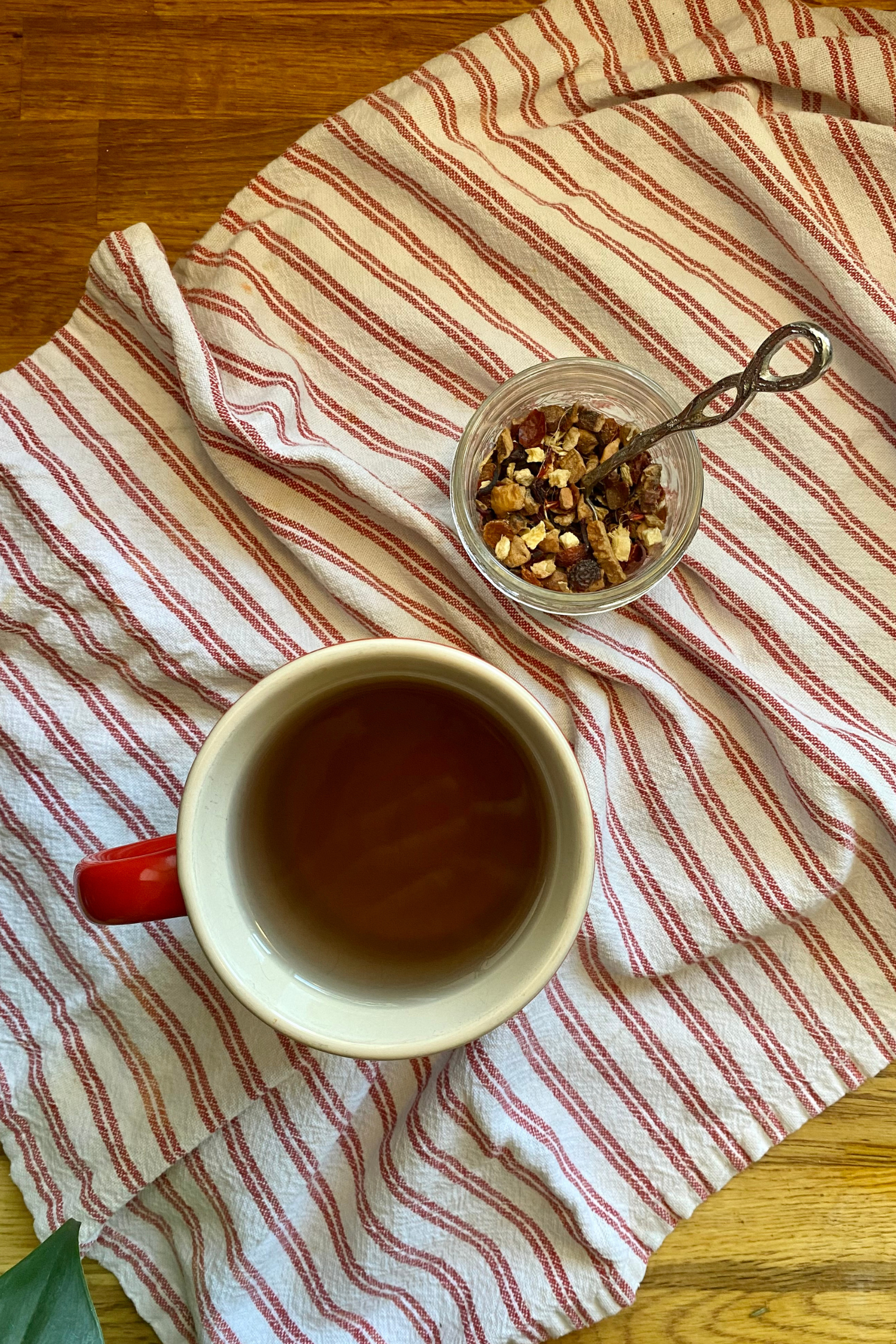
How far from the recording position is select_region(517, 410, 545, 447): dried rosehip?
2.27 ft

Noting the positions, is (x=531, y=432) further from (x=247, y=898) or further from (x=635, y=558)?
(x=247, y=898)

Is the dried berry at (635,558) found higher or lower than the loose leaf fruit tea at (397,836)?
higher

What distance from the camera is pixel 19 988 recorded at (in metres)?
0.71

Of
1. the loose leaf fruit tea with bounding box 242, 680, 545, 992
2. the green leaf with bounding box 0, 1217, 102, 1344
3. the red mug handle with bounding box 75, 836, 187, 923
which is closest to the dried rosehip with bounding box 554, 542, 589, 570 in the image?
the loose leaf fruit tea with bounding box 242, 680, 545, 992

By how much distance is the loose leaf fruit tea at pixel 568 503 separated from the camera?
0.67 m

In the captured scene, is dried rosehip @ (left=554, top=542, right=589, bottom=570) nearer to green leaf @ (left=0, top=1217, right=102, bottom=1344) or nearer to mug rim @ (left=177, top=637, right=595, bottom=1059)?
mug rim @ (left=177, top=637, right=595, bottom=1059)

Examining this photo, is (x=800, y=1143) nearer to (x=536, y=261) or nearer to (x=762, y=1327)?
(x=762, y=1327)

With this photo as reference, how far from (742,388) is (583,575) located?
0.52 ft

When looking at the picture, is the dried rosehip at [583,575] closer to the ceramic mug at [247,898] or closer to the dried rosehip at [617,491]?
the dried rosehip at [617,491]

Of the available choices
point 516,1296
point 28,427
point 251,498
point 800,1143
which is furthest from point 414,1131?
point 28,427

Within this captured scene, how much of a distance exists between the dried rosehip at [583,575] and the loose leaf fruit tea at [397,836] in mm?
137

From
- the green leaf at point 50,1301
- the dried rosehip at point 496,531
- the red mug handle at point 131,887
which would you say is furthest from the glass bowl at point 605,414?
the green leaf at point 50,1301

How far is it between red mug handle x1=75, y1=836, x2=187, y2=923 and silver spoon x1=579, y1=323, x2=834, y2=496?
0.34 metres

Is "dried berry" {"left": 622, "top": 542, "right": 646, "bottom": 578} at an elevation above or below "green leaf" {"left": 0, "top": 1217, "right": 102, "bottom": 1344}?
above
